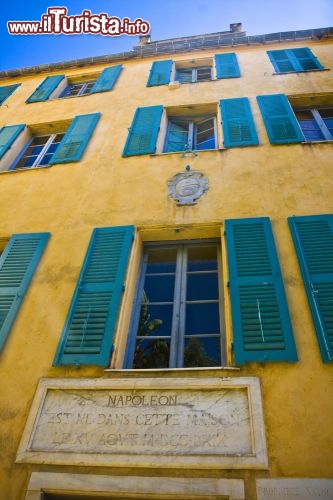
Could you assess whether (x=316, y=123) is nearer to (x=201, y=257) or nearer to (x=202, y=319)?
(x=201, y=257)

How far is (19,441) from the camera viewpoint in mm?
3082

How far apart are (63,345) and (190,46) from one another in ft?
27.1

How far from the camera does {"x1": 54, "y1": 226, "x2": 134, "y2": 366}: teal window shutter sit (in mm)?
3531

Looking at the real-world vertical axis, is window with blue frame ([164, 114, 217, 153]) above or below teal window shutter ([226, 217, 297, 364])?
above

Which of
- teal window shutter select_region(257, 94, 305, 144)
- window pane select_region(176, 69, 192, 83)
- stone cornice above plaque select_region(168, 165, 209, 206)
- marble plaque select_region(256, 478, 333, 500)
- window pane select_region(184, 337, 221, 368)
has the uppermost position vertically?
window pane select_region(176, 69, 192, 83)

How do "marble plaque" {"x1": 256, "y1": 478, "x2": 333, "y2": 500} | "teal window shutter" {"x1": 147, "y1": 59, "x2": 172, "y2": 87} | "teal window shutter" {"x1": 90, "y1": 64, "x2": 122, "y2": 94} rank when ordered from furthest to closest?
"teal window shutter" {"x1": 90, "y1": 64, "x2": 122, "y2": 94} < "teal window shutter" {"x1": 147, "y1": 59, "x2": 172, "y2": 87} < "marble plaque" {"x1": 256, "y1": 478, "x2": 333, "y2": 500}

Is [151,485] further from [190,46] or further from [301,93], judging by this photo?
[190,46]

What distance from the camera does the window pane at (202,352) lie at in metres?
3.58

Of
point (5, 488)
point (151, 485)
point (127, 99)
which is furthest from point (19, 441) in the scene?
point (127, 99)

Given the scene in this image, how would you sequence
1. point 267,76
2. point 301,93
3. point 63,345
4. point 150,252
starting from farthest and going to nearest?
1. point 267,76
2. point 301,93
3. point 150,252
4. point 63,345

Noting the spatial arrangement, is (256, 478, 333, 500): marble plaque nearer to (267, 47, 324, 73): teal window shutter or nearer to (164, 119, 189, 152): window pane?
(164, 119, 189, 152): window pane

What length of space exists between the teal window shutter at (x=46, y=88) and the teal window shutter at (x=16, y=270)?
487 centimetres

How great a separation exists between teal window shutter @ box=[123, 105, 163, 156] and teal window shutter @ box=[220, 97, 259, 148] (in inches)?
46.5

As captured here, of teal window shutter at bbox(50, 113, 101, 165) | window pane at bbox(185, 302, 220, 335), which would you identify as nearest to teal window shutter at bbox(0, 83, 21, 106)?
teal window shutter at bbox(50, 113, 101, 165)
